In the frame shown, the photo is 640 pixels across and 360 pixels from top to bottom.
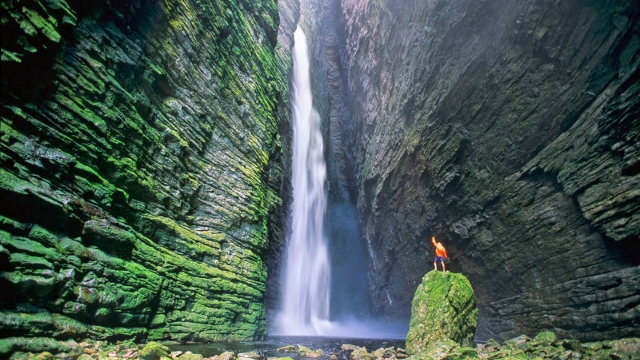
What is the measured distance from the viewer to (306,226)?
2884 cm

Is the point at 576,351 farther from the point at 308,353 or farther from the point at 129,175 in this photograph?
the point at 129,175

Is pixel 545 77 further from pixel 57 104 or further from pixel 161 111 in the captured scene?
pixel 57 104

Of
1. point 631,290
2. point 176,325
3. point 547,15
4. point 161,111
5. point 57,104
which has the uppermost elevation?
Answer: point 547,15

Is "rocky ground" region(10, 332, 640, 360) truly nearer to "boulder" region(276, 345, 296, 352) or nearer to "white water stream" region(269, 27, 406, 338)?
"boulder" region(276, 345, 296, 352)

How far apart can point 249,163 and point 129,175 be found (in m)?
6.65

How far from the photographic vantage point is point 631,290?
918cm

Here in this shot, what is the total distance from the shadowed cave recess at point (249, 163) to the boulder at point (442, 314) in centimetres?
362

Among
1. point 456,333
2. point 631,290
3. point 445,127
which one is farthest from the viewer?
point 445,127

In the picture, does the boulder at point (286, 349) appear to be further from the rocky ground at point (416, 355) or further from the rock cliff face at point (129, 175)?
the rock cliff face at point (129, 175)

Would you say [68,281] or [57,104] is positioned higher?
[57,104]

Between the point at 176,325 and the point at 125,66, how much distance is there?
8148 millimetres

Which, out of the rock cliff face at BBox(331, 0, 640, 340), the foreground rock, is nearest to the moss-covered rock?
the foreground rock

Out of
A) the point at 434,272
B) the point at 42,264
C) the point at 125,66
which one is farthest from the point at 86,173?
the point at 434,272

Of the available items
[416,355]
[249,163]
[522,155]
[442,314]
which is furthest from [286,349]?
[522,155]
